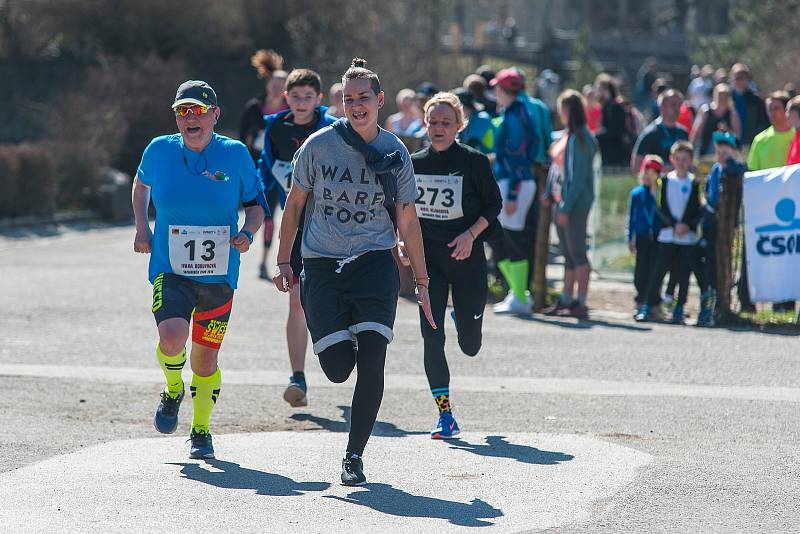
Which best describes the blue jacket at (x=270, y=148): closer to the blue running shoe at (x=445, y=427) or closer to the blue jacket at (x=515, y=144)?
the blue running shoe at (x=445, y=427)

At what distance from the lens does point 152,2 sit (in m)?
32.6

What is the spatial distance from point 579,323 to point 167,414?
5882mm

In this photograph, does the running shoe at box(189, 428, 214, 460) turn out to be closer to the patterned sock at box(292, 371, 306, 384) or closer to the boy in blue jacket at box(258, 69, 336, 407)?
the boy in blue jacket at box(258, 69, 336, 407)

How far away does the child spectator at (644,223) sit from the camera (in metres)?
12.9

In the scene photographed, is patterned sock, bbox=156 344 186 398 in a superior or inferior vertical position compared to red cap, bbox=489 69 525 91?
inferior

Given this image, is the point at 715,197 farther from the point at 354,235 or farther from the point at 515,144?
the point at 354,235

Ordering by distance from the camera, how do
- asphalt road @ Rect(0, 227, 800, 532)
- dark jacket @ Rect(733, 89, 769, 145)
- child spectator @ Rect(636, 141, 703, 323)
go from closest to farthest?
asphalt road @ Rect(0, 227, 800, 532)
child spectator @ Rect(636, 141, 703, 323)
dark jacket @ Rect(733, 89, 769, 145)

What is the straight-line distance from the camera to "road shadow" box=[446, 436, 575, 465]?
24.2 ft

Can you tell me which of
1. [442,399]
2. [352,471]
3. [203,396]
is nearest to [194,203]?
[203,396]

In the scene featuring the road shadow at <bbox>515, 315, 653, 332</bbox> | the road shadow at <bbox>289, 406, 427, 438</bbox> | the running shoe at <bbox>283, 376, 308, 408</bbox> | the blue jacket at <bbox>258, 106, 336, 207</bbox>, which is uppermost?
the blue jacket at <bbox>258, 106, 336, 207</bbox>

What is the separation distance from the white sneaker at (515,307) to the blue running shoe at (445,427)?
210 inches

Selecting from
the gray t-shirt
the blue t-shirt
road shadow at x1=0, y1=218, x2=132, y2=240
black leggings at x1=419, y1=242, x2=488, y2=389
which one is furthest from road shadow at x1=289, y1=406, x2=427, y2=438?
road shadow at x1=0, y1=218, x2=132, y2=240

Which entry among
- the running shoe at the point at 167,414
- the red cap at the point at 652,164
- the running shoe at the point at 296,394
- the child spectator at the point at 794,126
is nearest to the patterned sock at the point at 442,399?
the running shoe at the point at 296,394

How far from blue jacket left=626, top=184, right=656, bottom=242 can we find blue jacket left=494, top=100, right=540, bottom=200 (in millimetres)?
973
